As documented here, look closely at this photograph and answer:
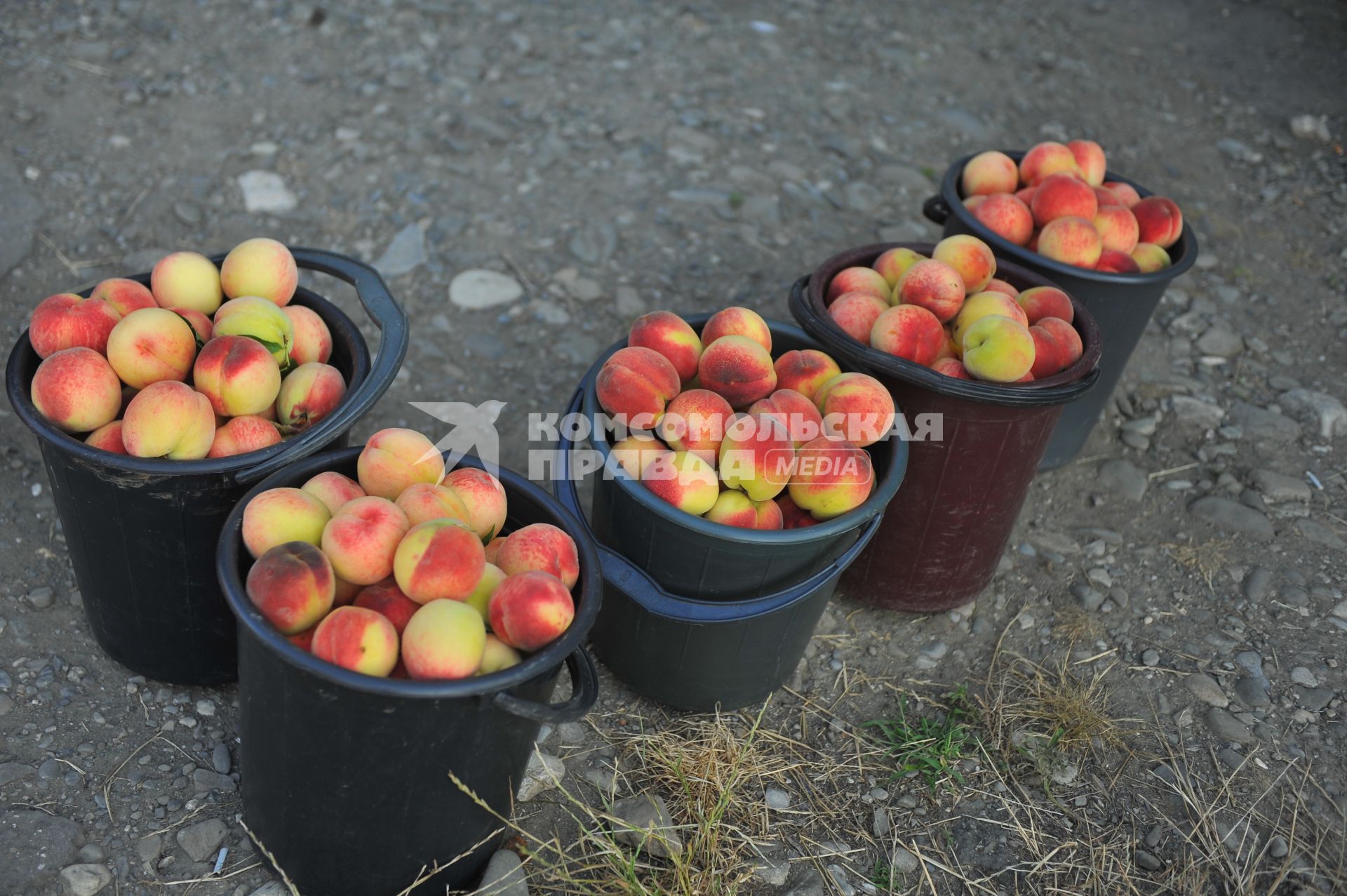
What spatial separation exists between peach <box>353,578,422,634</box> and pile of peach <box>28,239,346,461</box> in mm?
458

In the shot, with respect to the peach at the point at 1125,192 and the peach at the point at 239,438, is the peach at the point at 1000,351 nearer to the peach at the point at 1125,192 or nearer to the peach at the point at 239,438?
the peach at the point at 1125,192

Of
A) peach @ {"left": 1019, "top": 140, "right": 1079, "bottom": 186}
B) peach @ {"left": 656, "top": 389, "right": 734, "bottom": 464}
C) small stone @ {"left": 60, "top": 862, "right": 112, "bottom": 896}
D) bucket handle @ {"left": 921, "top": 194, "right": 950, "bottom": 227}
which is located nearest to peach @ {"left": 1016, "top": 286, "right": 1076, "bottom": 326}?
bucket handle @ {"left": 921, "top": 194, "right": 950, "bottom": 227}

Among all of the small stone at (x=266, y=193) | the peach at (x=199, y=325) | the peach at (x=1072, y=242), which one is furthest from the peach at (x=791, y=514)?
the small stone at (x=266, y=193)

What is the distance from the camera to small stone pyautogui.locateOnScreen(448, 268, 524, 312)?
12.2 ft

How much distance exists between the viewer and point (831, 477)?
2.21 m

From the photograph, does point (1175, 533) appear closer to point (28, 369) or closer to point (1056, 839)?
point (1056, 839)

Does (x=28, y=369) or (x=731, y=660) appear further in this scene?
(x=731, y=660)

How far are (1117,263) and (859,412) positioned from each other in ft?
3.90

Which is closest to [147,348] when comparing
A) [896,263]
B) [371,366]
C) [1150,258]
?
[371,366]

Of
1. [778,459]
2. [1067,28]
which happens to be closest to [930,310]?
[778,459]

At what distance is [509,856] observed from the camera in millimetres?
2127

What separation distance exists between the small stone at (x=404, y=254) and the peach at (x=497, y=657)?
7.54 ft

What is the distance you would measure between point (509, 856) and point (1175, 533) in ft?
7.37

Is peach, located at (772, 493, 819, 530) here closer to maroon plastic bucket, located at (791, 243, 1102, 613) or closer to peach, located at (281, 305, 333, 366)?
maroon plastic bucket, located at (791, 243, 1102, 613)
